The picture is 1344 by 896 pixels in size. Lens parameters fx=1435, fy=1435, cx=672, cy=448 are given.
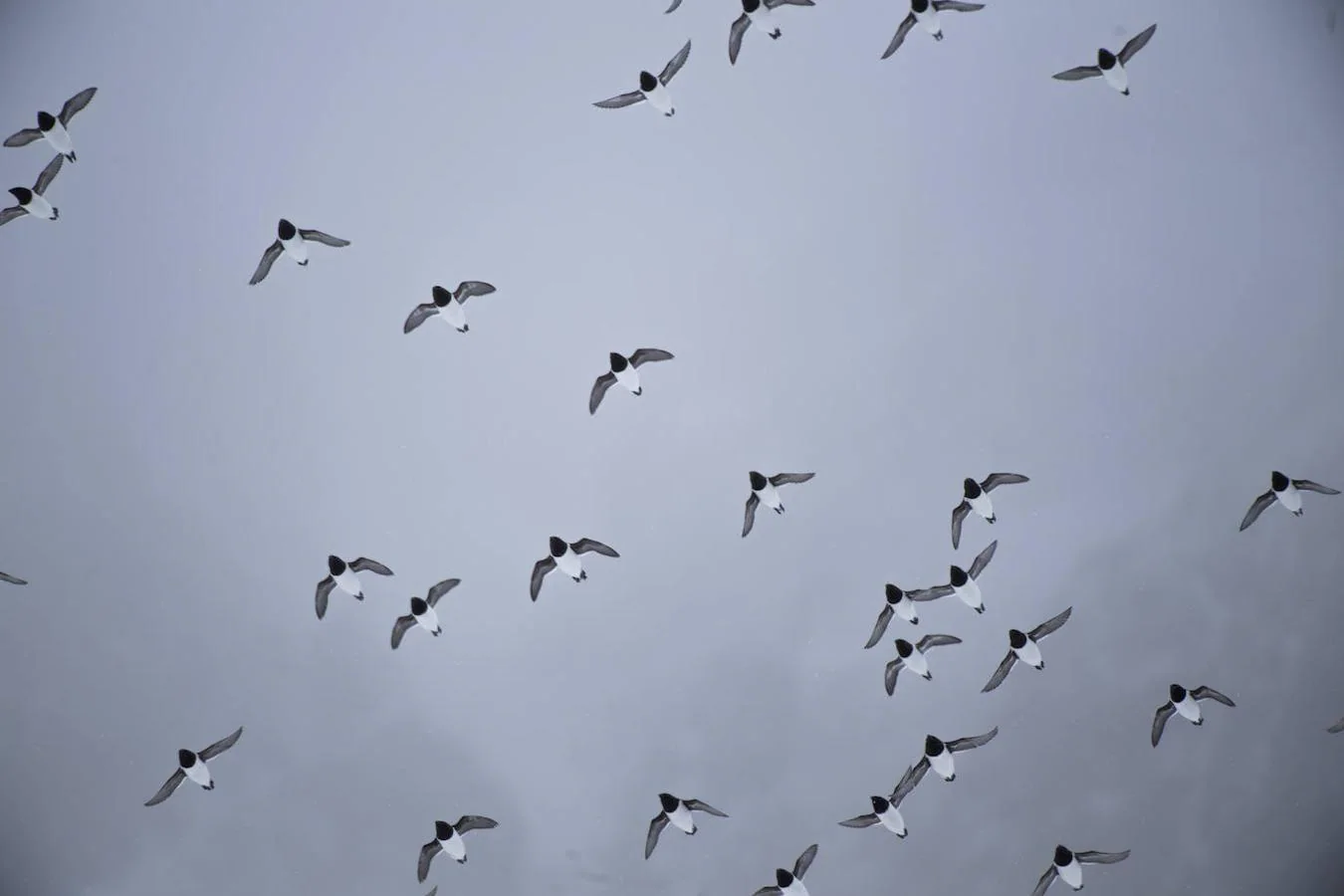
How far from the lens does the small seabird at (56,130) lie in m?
16.0

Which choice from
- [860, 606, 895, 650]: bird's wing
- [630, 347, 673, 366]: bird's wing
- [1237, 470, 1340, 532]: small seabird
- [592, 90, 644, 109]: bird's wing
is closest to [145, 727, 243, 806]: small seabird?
[630, 347, 673, 366]: bird's wing

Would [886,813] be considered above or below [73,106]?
below

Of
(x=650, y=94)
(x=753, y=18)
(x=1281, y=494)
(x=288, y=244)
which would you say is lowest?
(x=288, y=244)

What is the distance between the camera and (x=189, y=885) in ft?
82.9

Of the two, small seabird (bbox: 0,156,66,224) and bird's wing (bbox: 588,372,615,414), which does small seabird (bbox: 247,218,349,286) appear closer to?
small seabird (bbox: 0,156,66,224)

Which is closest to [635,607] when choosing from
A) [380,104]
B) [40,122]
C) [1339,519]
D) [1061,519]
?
[1061,519]

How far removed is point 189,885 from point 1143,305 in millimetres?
20414

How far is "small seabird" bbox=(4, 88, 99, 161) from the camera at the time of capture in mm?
15969

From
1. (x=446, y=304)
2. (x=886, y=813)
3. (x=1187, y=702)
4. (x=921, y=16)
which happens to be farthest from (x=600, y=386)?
(x=1187, y=702)

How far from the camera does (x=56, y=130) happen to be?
16719mm

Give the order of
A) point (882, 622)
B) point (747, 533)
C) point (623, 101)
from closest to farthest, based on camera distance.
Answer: point (623, 101) < point (747, 533) < point (882, 622)

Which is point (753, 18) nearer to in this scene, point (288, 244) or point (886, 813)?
point (288, 244)

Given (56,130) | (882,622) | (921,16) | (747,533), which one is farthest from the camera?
(882,622)

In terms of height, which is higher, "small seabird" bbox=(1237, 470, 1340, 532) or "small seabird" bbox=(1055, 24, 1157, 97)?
"small seabird" bbox=(1055, 24, 1157, 97)
